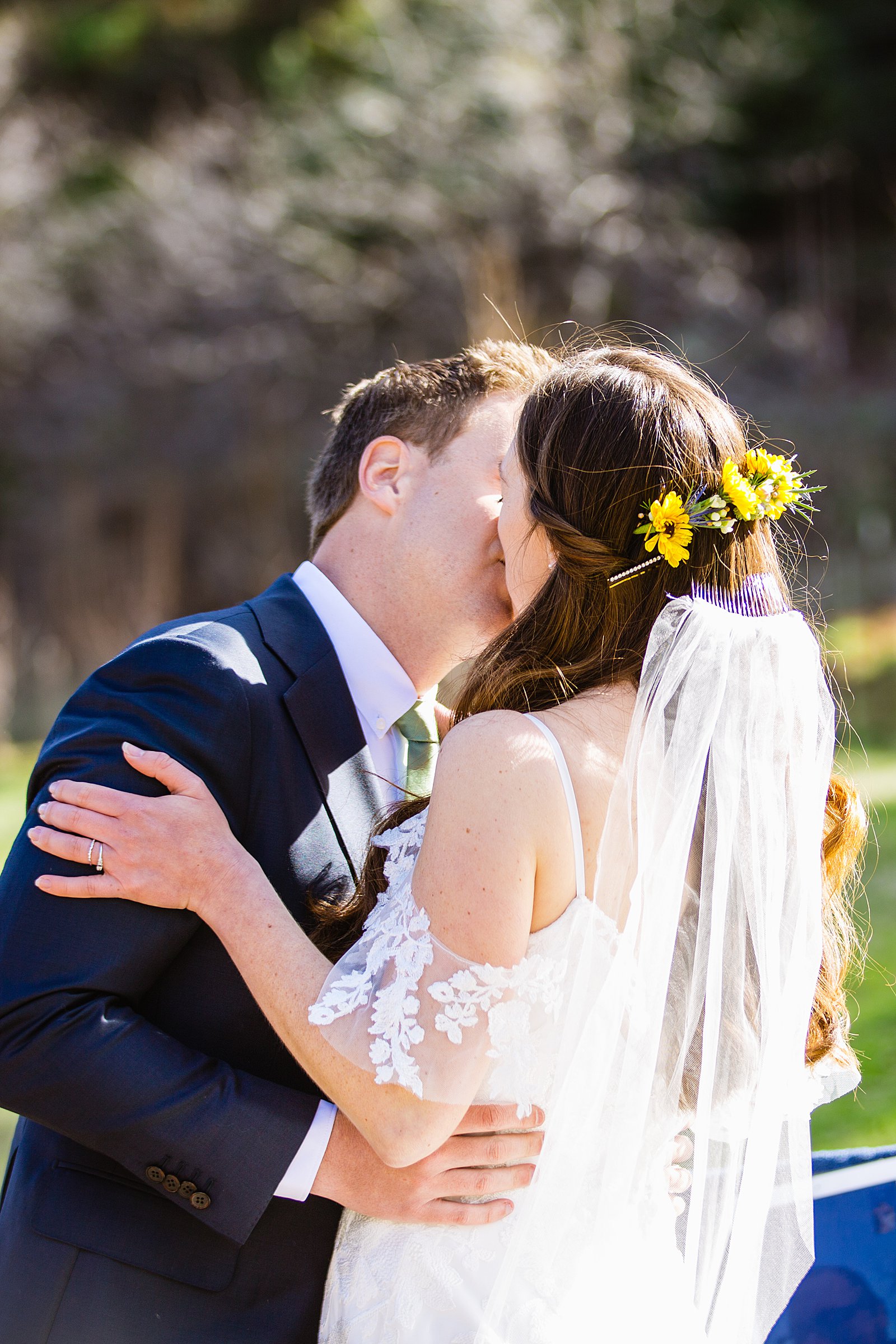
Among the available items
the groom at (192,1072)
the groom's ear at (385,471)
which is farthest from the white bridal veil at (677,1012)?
the groom's ear at (385,471)

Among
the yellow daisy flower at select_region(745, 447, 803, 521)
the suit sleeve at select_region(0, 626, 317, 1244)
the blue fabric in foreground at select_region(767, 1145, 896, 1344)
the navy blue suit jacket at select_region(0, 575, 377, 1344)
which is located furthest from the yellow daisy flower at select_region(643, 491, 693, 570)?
the blue fabric in foreground at select_region(767, 1145, 896, 1344)

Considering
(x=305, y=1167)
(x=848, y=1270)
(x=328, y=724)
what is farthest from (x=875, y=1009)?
(x=305, y=1167)

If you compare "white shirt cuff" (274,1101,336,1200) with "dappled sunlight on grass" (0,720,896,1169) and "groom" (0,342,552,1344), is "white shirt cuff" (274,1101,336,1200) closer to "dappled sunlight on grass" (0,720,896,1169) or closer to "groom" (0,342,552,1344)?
"groom" (0,342,552,1344)

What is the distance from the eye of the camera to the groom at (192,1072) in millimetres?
1744

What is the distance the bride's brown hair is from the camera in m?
1.79

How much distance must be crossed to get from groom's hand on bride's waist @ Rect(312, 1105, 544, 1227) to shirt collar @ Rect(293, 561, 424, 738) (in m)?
0.85

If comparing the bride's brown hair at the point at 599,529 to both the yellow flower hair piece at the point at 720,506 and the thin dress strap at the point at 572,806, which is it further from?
the thin dress strap at the point at 572,806

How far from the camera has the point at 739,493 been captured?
1.78 meters

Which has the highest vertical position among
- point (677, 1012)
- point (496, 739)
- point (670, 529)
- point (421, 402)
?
point (421, 402)

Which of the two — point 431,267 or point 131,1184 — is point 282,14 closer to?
point 431,267

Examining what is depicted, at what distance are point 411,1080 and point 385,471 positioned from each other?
4.72 feet

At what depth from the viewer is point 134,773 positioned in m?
1.84

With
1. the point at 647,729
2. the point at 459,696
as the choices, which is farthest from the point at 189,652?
the point at 647,729

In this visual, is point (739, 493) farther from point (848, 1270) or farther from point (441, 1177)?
point (848, 1270)
